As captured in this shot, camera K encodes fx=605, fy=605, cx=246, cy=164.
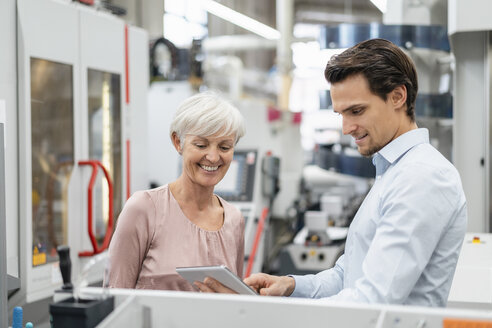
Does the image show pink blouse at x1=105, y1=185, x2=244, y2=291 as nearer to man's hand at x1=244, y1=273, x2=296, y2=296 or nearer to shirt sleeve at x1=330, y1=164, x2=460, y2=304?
man's hand at x1=244, y1=273, x2=296, y2=296

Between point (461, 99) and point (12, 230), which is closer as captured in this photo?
point (12, 230)

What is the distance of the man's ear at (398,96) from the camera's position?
1.56 metres

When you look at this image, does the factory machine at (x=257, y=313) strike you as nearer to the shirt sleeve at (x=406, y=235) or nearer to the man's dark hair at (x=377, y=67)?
the shirt sleeve at (x=406, y=235)

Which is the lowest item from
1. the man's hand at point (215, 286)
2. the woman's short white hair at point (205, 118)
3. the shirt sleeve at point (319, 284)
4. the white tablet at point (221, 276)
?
the shirt sleeve at point (319, 284)

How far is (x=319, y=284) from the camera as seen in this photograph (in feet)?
6.03

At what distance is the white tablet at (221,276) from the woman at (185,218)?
331mm

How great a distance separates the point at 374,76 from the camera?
5.05ft

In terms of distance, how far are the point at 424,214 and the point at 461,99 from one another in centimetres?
229

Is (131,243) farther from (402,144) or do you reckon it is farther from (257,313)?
(402,144)

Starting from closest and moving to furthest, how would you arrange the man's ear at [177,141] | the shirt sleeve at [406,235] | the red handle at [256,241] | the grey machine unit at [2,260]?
the shirt sleeve at [406,235]
the grey machine unit at [2,260]
the man's ear at [177,141]
the red handle at [256,241]

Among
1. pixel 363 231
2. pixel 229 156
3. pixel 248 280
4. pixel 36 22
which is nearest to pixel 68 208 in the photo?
pixel 36 22

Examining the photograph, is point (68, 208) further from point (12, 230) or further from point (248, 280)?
point (248, 280)

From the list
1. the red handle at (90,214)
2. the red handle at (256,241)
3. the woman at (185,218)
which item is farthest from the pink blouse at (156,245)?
the red handle at (256,241)

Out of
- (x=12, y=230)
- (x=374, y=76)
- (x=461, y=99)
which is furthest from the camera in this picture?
(x=461, y=99)
